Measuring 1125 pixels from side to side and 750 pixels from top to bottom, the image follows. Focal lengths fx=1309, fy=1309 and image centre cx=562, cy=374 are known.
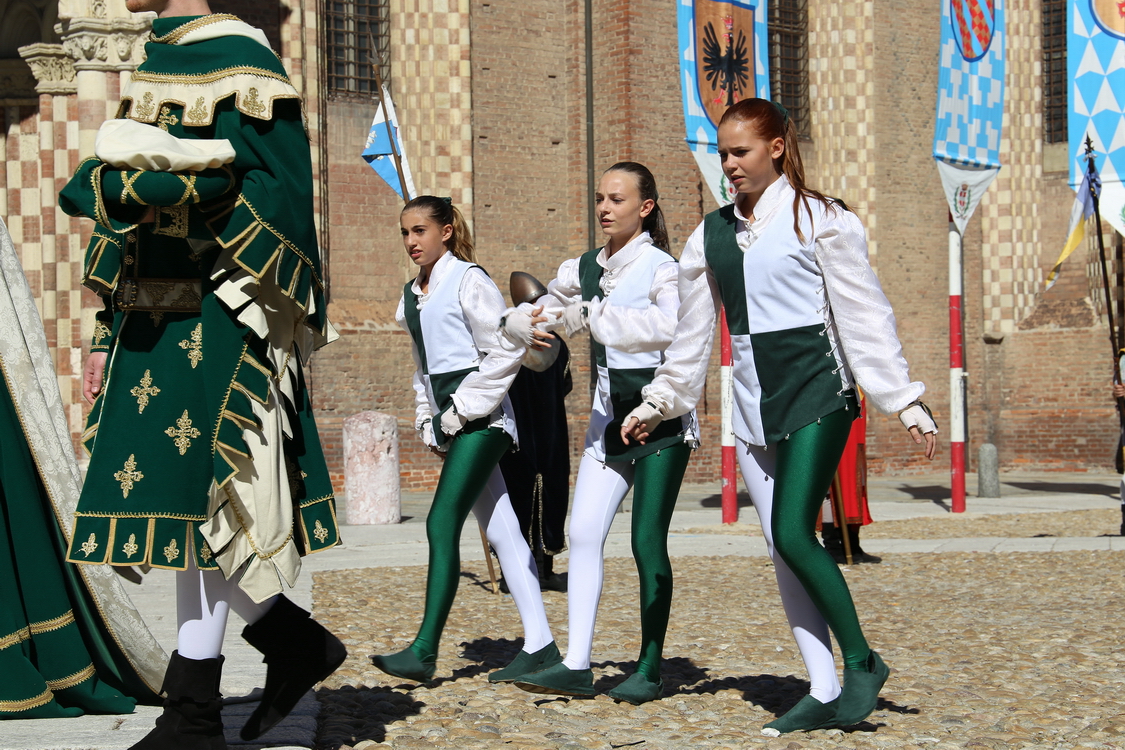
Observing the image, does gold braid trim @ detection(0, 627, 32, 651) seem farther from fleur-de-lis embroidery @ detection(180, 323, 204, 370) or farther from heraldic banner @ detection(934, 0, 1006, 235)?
heraldic banner @ detection(934, 0, 1006, 235)

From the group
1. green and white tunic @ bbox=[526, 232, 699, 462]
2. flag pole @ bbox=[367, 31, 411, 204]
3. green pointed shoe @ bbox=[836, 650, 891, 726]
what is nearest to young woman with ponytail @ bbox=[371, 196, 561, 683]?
green and white tunic @ bbox=[526, 232, 699, 462]

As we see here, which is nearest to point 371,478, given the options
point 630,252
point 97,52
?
point 97,52

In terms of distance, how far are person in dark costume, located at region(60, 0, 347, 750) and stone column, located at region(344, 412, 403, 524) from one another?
858 cm

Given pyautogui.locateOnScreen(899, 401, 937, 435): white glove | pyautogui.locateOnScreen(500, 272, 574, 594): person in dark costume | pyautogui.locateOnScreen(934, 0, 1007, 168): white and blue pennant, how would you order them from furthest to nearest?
pyautogui.locateOnScreen(934, 0, 1007, 168): white and blue pennant < pyautogui.locateOnScreen(500, 272, 574, 594): person in dark costume < pyautogui.locateOnScreen(899, 401, 937, 435): white glove

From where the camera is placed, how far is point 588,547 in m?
4.56

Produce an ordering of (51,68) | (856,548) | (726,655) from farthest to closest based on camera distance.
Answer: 1. (51,68)
2. (856,548)
3. (726,655)

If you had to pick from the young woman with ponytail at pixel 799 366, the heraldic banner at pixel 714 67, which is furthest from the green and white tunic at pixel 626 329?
the heraldic banner at pixel 714 67

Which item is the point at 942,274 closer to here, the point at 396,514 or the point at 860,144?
the point at 860,144

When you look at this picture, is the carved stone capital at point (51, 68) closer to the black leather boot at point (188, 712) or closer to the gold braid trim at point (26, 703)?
the gold braid trim at point (26, 703)

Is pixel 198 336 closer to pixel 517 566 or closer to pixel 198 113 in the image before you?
pixel 198 113

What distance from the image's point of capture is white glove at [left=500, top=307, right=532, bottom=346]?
450 centimetres

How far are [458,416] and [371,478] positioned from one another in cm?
724

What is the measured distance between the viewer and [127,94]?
127 inches

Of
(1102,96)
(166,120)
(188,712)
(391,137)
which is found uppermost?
(1102,96)
